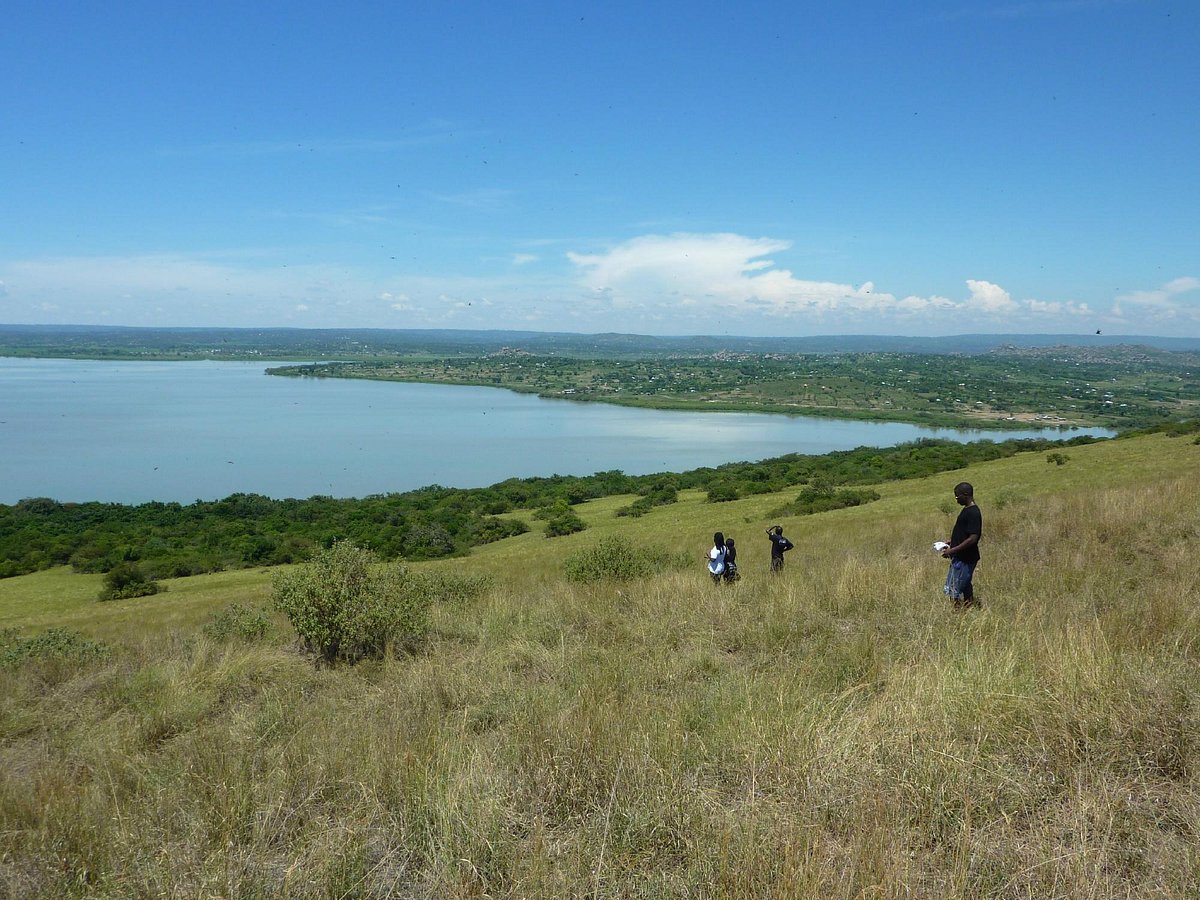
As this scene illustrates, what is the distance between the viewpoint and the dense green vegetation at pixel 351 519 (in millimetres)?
37531

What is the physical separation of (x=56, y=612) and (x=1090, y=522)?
1297 inches

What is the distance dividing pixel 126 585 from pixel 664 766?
3450 centimetres

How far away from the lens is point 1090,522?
36.5 feet

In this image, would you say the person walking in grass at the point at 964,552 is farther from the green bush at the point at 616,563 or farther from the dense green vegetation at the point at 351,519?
the dense green vegetation at the point at 351,519

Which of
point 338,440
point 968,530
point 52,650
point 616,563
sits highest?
point 968,530

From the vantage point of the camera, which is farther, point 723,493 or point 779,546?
point 723,493

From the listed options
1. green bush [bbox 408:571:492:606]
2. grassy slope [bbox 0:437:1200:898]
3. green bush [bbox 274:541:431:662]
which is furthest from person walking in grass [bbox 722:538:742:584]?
green bush [bbox 274:541:431:662]

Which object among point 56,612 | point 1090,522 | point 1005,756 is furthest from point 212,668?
point 56,612

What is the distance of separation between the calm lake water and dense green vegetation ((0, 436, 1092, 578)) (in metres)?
16.8

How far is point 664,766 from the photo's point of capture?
355 cm

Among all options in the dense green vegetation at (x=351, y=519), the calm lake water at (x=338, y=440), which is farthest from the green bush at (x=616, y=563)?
the calm lake water at (x=338, y=440)

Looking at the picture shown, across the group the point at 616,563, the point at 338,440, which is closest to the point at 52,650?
the point at 616,563

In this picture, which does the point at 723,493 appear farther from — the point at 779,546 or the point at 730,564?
the point at 730,564

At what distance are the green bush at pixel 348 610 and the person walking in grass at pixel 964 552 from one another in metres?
5.86
